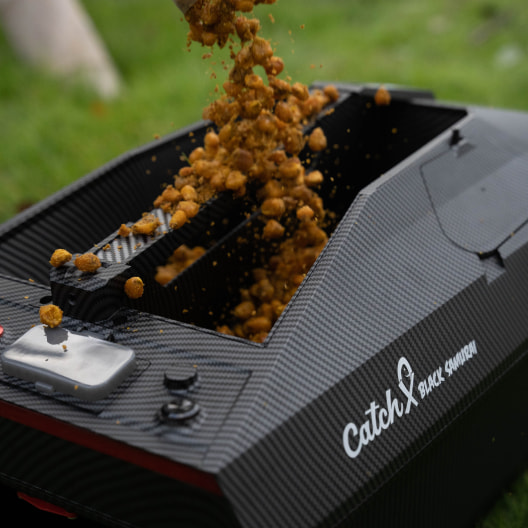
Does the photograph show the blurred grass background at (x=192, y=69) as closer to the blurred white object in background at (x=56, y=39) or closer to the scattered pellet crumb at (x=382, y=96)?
the blurred white object in background at (x=56, y=39)

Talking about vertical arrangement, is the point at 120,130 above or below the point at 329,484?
above

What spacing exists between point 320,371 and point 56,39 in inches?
126

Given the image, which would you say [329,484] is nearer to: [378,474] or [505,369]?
[378,474]

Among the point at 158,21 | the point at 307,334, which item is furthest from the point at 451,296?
the point at 158,21

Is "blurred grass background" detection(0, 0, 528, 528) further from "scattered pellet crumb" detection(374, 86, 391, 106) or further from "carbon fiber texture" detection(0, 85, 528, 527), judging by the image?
"carbon fiber texture" detection(0, 85, 528, 527)

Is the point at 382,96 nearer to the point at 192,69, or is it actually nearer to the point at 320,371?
the point at 320,371

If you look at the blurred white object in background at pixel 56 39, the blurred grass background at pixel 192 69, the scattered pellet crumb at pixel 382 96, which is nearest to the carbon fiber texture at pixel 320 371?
the scattered pellet crumb at pixel 382 96

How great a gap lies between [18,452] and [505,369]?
2.92ft

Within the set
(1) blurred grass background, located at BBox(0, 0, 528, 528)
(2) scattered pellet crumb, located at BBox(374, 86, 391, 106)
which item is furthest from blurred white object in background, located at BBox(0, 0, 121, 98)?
(2) scattered pellet crumb, located at BBox(374, 86, 391, 106)

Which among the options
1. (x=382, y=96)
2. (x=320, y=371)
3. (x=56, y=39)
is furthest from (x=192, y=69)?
(x=320, y=371)

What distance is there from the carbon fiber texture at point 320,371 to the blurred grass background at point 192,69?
1634 millimetres

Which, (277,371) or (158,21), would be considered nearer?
(277,371)

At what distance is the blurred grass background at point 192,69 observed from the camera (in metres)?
3.23

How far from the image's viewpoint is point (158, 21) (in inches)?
174
